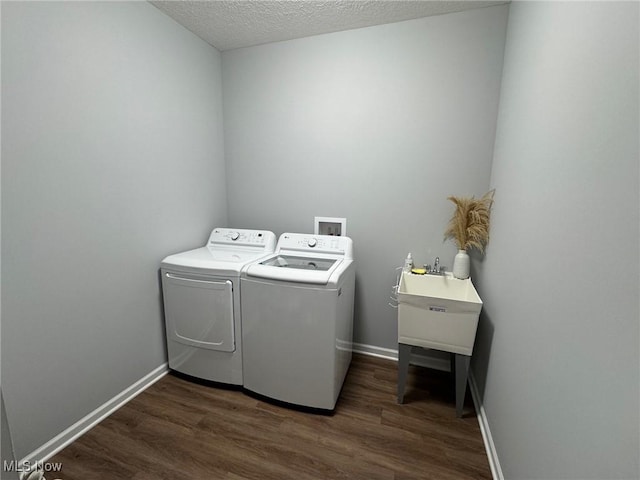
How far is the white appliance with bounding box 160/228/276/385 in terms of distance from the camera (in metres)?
1.74

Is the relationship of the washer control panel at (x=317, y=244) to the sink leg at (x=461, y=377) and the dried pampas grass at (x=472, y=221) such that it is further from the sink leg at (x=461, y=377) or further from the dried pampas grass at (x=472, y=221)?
the sink leg at (x=461, y=377)

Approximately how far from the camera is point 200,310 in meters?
1.80

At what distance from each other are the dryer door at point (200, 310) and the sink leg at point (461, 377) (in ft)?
4.51

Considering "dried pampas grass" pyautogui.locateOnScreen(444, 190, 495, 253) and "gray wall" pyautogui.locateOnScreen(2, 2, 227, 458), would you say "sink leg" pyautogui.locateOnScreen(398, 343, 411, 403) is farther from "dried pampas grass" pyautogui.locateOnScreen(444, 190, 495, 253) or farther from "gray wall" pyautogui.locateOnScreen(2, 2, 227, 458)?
"gray wall" pyautogui.locateOnScreen(2, 2, 227, 458)

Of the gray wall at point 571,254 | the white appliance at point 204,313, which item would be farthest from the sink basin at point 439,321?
the white appliance at point 204,313

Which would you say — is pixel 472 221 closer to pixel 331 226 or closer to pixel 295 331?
pixel 331 226

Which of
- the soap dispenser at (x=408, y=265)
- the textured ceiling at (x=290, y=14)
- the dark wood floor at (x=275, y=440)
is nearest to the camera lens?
the dark wood floor at (x=275, y=440)

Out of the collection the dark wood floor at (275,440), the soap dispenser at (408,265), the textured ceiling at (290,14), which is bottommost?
the dark wood floor at (275,440)

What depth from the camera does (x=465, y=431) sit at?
1.58 metres

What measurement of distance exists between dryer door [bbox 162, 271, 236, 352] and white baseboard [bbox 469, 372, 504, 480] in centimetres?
151

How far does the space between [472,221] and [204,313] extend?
6.11 ft

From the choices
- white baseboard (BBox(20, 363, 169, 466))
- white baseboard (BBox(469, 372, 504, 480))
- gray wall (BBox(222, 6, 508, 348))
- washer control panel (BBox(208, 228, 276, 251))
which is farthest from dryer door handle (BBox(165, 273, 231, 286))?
white baseboard (BBox(469, 372, 504, 480))

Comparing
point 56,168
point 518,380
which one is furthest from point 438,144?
point 56,168

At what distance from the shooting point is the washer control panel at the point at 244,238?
2.18 metres
